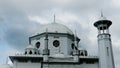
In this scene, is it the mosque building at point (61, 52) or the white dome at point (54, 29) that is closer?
the mosque building at point (61, 52)

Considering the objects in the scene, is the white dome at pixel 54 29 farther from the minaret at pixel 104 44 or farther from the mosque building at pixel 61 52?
the minaret at pixel 104 44

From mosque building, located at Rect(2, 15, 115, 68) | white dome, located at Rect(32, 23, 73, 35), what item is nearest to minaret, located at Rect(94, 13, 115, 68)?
mosque building, located at Rect(2, 15, 115, 68)

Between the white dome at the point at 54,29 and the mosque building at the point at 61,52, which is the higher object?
the white dome at the point at 54,29

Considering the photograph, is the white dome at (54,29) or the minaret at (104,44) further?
the white dome at (54,29)

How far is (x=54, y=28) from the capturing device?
3959cm

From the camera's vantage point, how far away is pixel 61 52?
3597 centimetres

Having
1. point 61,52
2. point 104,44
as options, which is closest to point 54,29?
point 61,52

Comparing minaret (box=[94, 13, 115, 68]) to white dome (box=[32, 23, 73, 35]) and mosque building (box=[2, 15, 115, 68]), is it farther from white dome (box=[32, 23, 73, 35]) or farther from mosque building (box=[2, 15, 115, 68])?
white dome (box=[32, 23, 73, 35])

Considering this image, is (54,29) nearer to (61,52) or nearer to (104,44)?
(61,52)

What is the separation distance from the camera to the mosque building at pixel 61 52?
32.5 meters

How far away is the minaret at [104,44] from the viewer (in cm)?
3238

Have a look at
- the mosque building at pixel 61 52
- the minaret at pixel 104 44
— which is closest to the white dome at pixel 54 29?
the mosque building at pixel 61 52

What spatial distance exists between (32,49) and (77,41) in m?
9.02

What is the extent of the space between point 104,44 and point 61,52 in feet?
24.2
